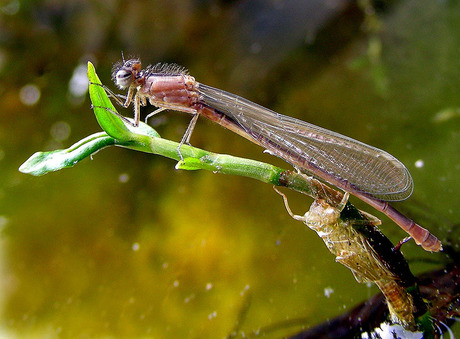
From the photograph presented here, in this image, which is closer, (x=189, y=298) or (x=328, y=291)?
(x=328, y=291)

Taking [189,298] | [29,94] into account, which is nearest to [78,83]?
[29,94]

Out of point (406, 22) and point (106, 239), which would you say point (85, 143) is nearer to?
point (106, 239)

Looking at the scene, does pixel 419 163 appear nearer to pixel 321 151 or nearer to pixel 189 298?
pixel 321 151

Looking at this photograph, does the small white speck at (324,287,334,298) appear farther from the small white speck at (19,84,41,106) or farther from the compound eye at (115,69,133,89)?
the small white speck at (19,84,41,106)

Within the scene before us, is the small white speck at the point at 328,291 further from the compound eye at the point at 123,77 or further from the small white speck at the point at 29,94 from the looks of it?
the small white speck at the point at 29,94

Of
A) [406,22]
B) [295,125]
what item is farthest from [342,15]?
[295,125]

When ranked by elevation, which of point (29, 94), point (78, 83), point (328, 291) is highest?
point (328, 291)

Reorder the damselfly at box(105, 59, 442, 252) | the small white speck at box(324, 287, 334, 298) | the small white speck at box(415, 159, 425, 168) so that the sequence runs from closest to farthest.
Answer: the damselfly at box(105, 59, 442, 252), the small white speck at box(324, 287, 334, 298), the small white speck at box(415, 159, 425, 168)

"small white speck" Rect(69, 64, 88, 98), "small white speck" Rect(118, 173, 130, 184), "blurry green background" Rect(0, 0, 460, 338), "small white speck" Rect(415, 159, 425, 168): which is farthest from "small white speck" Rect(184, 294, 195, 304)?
"small white speck" Rect(69, 64, 88, 98)
